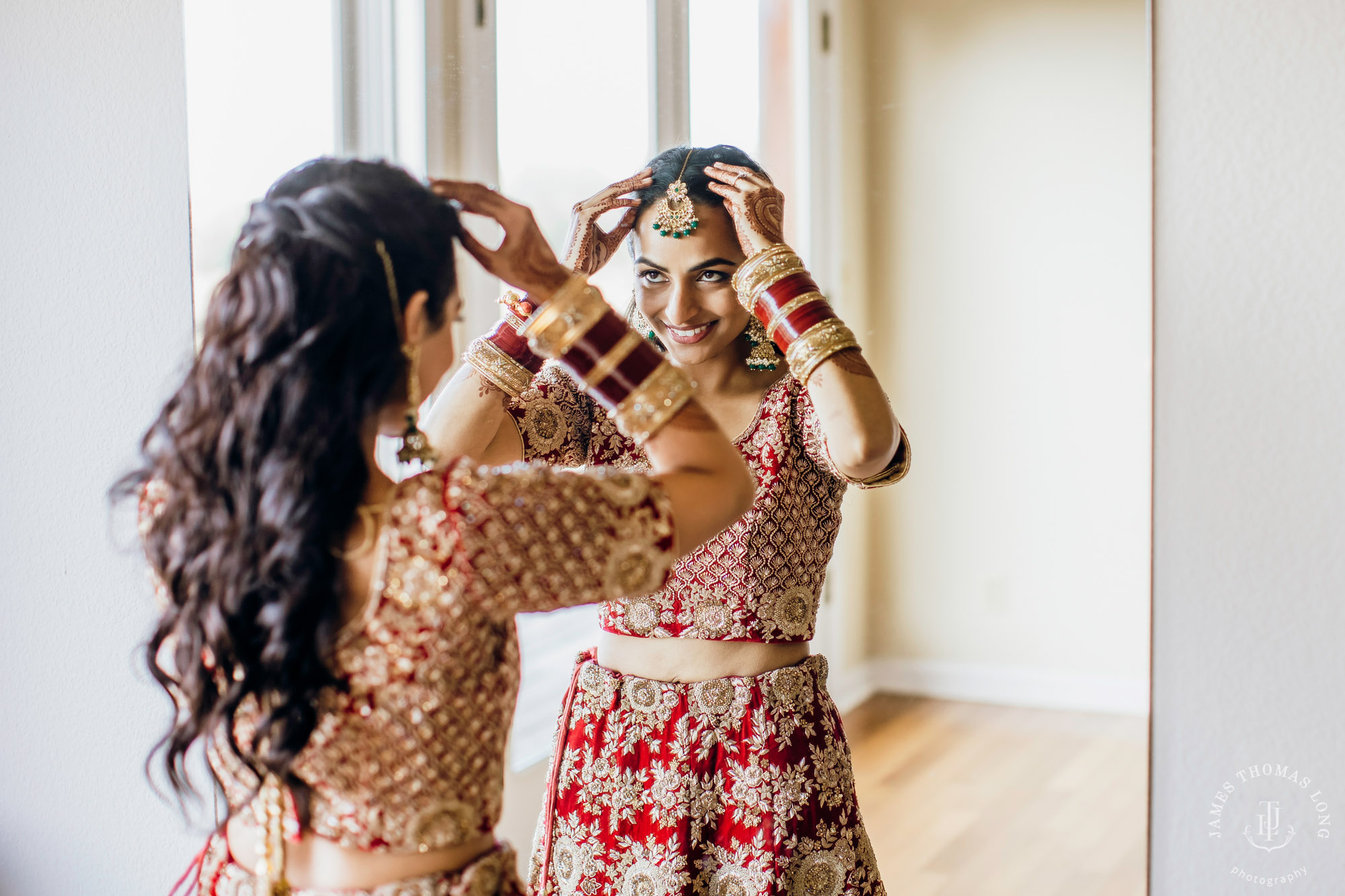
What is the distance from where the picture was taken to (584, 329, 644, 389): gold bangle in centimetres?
98

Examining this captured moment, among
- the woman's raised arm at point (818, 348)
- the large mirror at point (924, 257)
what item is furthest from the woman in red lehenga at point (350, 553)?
the large mirror at point (924, 257)

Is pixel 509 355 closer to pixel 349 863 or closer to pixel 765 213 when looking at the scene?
pixel 765 213

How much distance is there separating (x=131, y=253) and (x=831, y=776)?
1.41m

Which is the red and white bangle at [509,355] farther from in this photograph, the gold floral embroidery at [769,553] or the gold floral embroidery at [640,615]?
the gold floral embroidery at [640,615]

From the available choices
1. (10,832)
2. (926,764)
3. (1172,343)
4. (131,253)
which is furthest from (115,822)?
(1172,343)

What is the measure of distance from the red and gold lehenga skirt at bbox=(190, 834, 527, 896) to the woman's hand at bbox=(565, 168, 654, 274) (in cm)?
78

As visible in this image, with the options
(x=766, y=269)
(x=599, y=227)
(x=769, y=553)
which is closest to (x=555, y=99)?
(x=599, y=227)

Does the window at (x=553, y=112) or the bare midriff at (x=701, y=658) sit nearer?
the bare midriff at (x=701, y=658)

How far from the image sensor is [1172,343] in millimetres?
1636

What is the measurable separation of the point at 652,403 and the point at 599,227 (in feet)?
1.91

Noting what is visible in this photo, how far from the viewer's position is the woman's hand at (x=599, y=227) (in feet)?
4.73

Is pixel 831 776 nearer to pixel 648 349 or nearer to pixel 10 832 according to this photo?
pixel 648 349

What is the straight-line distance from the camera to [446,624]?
34.0 inches

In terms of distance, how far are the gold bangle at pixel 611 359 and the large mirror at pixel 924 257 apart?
2.11 ft
